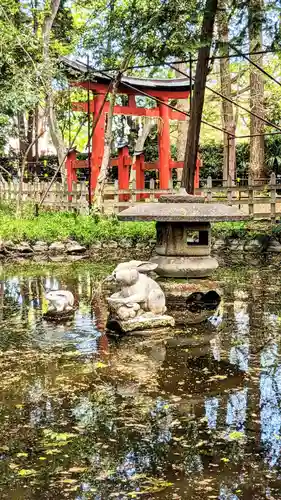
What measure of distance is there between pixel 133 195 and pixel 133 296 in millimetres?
12742

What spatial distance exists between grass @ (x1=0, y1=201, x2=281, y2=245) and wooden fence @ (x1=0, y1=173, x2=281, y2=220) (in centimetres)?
64

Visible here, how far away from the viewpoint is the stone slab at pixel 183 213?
7957 mm

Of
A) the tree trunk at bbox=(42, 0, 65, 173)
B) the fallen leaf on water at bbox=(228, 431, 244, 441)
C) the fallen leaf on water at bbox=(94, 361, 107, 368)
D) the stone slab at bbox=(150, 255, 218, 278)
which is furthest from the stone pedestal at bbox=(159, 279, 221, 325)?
the tree trunk at bbox=(42, 0, 65, 173)

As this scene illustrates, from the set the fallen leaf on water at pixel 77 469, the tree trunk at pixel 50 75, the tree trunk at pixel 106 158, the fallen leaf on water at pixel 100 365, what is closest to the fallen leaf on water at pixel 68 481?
the fallen leaf on water at pixel 77 469

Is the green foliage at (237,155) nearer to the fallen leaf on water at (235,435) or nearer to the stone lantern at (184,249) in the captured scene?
the stone lantern at (184,249)

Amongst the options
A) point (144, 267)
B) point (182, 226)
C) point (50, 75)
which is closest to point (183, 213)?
point (182, 226)

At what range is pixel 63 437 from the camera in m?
3.85

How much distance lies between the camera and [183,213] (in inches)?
314

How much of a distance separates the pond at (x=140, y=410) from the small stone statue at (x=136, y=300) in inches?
9.8

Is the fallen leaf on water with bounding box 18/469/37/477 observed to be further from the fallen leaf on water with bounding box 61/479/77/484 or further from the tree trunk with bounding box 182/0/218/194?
the tree trunk with bounding box 182/0/218/194

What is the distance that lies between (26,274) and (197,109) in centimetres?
446

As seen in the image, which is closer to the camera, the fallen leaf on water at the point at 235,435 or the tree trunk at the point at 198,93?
the fallen leaf on water at the point at 235,435

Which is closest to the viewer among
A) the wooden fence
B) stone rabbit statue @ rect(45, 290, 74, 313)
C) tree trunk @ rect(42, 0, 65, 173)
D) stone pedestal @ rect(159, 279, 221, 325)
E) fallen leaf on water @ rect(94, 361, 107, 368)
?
fallen leaf on water @ rect(94, 361, 107, 368)

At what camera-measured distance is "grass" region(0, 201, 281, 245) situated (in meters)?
15.0
